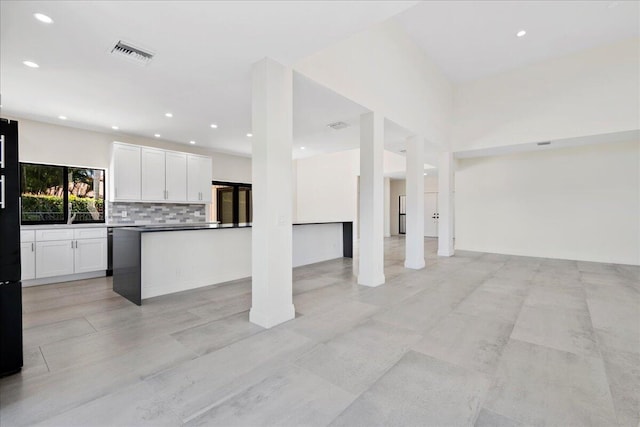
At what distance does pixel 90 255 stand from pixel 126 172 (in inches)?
66.6

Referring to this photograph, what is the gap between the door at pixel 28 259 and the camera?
14.6 feet

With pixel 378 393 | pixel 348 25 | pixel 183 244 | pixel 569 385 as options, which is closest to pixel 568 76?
pixel 348 25

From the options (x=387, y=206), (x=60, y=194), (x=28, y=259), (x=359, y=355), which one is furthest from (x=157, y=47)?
(x=387, y=206)

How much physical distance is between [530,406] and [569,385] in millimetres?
472

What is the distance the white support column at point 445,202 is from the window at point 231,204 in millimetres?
5390

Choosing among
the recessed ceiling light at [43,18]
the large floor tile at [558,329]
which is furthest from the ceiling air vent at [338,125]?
the large floor tile at [558,329]

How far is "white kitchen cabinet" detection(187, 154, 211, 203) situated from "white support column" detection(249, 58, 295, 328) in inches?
168

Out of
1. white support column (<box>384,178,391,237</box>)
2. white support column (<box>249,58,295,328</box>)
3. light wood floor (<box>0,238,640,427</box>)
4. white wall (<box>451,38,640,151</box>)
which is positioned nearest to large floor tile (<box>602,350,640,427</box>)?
light wood floor (<box>0,238,640,427</box>)

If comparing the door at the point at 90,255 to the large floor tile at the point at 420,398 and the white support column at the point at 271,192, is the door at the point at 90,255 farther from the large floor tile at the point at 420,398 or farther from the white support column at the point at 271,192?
the large floor tile at the point at 420,398

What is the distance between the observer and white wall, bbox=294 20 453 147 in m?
3.70

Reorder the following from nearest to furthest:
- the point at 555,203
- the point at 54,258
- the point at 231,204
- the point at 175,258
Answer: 1. the point at 175,258
2. the point at 54,258
3. the point at 555,203
4. the point at 231,204

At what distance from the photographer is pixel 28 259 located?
14.7 ft

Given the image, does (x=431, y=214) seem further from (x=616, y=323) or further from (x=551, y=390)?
(x=551, y=390)

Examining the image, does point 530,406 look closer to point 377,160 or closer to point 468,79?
point 377,160
